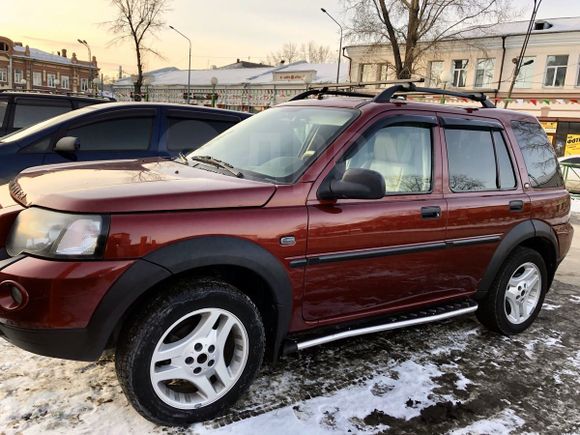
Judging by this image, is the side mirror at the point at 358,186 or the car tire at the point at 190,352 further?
the side mirror at the point at 358,186

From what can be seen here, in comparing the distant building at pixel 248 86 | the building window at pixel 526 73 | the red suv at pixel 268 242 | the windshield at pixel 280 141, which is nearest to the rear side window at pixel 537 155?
the red suv at pixel 268 242

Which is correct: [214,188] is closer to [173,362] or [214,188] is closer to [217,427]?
[173,362]

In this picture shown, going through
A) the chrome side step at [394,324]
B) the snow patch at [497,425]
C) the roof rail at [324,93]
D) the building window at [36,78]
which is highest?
the building window at [36,78]

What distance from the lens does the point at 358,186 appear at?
286cm

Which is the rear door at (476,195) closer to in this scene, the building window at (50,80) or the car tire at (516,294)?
the car tire at (516,294)

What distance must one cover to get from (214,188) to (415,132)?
62.8 inches

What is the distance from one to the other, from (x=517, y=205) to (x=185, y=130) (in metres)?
3.76

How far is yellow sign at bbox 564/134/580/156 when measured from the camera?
29.3 meters

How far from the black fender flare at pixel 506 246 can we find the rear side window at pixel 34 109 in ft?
19.6

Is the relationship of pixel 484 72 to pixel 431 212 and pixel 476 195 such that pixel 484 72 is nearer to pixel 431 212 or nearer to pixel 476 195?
pixel 476 195

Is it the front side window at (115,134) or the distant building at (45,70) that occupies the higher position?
the distant building at (45,70)

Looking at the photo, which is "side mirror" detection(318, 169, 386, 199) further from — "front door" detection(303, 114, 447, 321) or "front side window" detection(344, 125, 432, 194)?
"front side window" detection(344, 125, 432, 194)

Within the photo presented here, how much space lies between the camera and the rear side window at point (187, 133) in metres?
5.96

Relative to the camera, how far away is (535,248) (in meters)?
4.50
